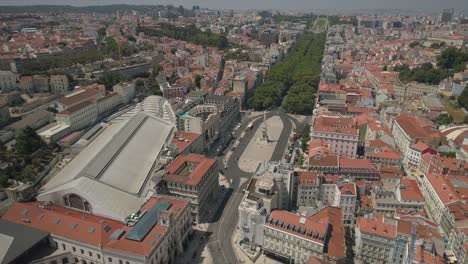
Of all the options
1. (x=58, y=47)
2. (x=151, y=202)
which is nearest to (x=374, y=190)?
(x=151, y=202)

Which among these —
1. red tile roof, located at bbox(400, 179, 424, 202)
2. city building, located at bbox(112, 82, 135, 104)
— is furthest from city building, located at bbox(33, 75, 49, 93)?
red tile roof, located at bbox(400, 179, 424, 202)

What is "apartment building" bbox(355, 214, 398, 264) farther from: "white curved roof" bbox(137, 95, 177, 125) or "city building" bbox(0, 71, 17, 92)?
"city building" bbox(0, 71, 17, 92)

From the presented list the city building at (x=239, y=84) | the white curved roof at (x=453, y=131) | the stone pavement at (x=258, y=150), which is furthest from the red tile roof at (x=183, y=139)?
the white curved roof at (x=453, y=131)

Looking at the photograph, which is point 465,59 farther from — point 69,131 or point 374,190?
point 69,131

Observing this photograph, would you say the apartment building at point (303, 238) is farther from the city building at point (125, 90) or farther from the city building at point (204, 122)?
the city building at point (125, 90)

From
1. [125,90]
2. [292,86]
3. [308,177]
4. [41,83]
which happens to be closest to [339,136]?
[308,177]

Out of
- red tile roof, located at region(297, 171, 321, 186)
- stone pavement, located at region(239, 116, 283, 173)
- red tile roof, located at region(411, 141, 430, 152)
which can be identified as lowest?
stone pavement, located at region(239, 116, 283, 173)
